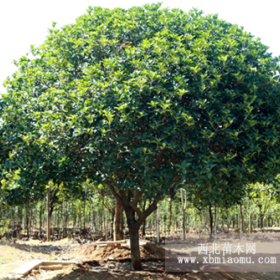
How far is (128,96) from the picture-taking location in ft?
23.7

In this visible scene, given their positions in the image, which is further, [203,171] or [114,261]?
[114,261]

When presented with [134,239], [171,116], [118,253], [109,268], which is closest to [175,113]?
[171,116]

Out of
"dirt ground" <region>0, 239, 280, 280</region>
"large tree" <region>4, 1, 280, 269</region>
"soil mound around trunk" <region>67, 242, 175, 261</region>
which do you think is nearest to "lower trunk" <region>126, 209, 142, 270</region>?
"dirt ground" <region>0, 239, 280, 280</region>

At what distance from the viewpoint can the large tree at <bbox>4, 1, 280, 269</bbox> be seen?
720cm

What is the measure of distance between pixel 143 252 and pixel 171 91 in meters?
9.30

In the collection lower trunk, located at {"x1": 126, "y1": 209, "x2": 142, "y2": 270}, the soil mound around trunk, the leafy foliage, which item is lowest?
the soil mound around trunk

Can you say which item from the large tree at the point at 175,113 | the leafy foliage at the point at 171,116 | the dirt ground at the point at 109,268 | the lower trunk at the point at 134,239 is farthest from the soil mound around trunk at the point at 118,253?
the leafy foliage at the point at 171,116

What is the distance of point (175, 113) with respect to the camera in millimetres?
7188

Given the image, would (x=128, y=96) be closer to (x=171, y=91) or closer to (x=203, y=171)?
(x=171, y=91)

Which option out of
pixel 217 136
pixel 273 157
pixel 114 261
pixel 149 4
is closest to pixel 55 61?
pixel 149 4

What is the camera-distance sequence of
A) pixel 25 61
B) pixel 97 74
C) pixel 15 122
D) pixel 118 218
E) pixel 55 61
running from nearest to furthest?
pixel 97 74 < pixel 15 122 < pixel 55 61 < pixel 25 61 < pixel 118 218

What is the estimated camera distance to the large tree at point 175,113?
23.6 ft

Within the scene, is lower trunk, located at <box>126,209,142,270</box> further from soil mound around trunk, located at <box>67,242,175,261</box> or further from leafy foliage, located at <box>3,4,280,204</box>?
soil mound around trunk, located at <box>67,242,175,261</box>

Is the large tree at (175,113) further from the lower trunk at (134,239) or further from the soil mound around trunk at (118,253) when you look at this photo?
the soil mound around trunk at (118,253)
